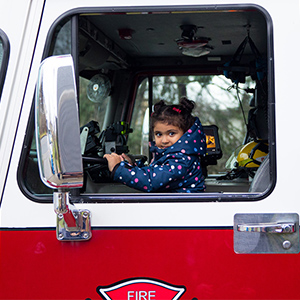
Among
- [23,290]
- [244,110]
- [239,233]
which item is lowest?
[23,290]

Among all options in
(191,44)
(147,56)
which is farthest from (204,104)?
(191,44)

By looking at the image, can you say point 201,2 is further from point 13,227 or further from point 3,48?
point 13,227

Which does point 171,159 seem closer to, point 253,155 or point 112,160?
point 112,160

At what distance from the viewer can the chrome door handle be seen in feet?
5.82

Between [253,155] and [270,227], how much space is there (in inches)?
38.6

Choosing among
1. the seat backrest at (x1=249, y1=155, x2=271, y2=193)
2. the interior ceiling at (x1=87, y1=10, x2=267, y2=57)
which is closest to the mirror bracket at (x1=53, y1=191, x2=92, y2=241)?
the seat backrest at (x1=249, y1=155, x2=271, y2=193)

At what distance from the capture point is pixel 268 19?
186 cm

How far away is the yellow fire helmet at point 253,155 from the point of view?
2635mm

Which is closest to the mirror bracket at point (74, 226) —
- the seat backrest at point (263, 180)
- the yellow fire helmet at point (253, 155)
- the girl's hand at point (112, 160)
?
the girl's hand at point (112, 160)

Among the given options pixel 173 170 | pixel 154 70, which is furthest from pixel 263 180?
pixel 154 70

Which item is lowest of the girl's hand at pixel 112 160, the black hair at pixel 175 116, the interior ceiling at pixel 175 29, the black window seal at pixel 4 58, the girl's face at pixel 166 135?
the girl's hand at pixel 112 160

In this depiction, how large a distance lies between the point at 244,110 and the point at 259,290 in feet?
7.05

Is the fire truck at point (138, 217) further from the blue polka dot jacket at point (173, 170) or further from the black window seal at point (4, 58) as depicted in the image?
the blue polka dot jacket at point (173, 170)

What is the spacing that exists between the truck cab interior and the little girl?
115mm
